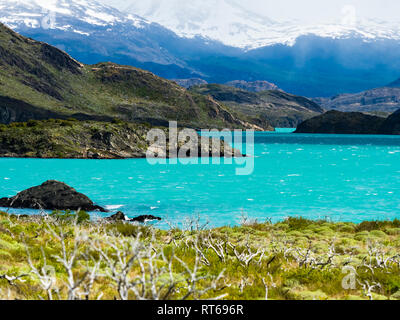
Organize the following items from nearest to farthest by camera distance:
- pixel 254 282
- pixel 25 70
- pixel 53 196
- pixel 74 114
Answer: pixel 254 282 < pixel 53 196 < pixel 74 114 < pixel 25 70

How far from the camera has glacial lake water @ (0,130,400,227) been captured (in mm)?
31219

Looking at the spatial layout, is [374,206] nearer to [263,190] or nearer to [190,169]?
[263,190]

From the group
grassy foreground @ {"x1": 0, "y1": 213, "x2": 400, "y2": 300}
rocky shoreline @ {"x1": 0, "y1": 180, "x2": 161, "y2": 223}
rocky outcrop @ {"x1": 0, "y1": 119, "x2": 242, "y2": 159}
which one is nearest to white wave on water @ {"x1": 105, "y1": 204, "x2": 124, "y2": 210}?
rocky shoreline @ {"x1": 0, "y1": 180, "x2": 161, "y2": 223}

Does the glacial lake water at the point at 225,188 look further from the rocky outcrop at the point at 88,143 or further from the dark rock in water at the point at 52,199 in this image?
the rocky outcrop at the point at 88,143

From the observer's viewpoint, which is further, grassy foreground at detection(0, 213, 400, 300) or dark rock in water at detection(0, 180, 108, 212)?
dark rock in water at detection(0, 180, 108, 212)

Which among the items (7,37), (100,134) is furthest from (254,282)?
(7,37)

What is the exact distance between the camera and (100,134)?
265 ft

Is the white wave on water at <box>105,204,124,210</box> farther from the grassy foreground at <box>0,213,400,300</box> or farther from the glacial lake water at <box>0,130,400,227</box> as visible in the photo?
the grassy foreground at <box>0,213,400,300</box>

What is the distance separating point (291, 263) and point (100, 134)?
7319 cm

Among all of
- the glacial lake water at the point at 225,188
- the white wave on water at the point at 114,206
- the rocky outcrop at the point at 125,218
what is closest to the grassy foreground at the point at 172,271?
the rocky outcrop at the point at 125,218

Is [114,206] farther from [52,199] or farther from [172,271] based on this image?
[172,271]

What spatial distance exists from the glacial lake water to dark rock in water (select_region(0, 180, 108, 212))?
2.67 m

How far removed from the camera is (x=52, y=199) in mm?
28344
